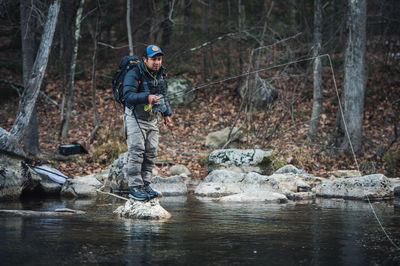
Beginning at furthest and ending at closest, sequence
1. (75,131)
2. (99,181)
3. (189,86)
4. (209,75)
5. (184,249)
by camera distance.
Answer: (209,75) < (189,86) < (75,131) < (99,181) < (184,249)

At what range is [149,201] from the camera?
22.3ft

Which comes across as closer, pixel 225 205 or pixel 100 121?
pixel 225 205

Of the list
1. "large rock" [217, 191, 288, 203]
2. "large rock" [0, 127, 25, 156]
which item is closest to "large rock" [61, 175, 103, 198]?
"large rock" [0, 127, 25, 156]

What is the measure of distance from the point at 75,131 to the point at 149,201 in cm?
1068

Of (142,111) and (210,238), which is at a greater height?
(142,111)

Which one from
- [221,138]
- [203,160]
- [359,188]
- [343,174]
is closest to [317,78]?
[221,138]

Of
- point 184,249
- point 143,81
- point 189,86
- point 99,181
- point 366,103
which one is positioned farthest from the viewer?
point 189,86

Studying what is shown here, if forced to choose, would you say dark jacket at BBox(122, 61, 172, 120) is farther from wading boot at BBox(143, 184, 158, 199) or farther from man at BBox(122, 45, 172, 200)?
wading boot at BBox(143, 184, 158, 199)

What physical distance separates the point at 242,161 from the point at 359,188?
373 cm

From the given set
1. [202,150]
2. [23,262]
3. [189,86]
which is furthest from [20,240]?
[189,86]

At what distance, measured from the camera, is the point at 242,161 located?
1253 cm

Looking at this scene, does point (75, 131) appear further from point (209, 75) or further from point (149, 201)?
point (149, 201)

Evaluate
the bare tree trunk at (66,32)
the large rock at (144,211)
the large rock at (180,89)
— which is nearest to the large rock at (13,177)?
the large rock at (144,211)

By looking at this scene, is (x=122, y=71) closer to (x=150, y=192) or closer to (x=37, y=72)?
(x=150, y=192)
